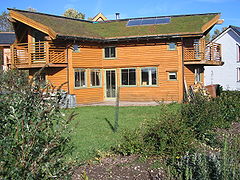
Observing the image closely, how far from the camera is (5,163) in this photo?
2.64 m

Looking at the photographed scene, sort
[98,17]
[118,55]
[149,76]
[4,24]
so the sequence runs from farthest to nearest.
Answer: [4,24]
[98,17]
[118,55]
[149,76]

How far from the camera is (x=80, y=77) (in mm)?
21547

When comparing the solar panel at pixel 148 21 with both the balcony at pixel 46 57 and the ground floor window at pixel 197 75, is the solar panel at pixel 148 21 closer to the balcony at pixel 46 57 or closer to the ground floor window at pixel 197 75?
the ground floor window at pixel 197 75

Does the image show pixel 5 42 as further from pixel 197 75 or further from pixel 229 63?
pixel 229 63

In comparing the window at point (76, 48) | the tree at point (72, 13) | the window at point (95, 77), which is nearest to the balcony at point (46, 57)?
the window at point (76, 48)

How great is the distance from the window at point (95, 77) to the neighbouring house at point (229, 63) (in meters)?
20.0

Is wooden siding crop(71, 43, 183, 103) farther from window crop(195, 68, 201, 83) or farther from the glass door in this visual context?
window crop(195, 68, 201, 83)

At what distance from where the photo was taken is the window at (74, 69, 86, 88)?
2122cm

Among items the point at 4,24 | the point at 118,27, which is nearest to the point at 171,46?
the point at 118,27

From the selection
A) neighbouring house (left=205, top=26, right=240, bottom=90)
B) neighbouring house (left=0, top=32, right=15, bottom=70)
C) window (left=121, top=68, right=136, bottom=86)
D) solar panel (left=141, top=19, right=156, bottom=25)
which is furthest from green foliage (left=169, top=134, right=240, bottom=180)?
neighbouring house (left=205, top=26, right=240, bottom=90)

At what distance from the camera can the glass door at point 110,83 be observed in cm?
2292

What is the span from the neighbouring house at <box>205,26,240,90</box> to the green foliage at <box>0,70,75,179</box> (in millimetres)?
36319

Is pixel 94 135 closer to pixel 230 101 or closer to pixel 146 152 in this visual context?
pixel 146 152

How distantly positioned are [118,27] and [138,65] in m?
4.34
